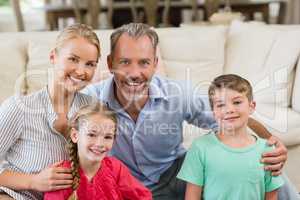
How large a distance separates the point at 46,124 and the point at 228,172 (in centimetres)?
56

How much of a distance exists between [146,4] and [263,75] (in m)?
2.18

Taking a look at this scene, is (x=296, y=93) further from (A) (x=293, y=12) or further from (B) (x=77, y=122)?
(A) (x=293, y=12)

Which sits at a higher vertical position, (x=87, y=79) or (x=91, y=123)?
(x=87, y=79)

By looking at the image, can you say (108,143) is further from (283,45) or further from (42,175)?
(283,45)

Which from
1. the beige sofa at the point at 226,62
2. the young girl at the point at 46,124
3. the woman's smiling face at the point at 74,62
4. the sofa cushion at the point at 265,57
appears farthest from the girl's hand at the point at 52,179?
the sofa cushion at the point at 265,57

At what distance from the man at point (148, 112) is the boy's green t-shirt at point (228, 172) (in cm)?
4

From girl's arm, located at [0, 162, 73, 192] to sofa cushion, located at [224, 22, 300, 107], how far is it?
1500 mm

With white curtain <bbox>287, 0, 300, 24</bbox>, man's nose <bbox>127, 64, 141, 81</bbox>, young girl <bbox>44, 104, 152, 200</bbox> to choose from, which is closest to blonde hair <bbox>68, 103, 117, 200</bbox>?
young girl <bbox>44, 104, 152, 200</bbox>

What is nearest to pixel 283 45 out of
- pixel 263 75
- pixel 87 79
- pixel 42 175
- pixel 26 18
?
pixel 263 75

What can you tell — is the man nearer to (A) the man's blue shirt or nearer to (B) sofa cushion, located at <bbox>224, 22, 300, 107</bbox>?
(A) the man's blue shirt

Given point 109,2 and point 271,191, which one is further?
point 109,2

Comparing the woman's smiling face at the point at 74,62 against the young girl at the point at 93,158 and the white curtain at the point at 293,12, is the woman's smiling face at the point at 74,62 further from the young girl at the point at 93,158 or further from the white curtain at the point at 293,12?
the white curtain at the point at 293,12

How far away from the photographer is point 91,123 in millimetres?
1354

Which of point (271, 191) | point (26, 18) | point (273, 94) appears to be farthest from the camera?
point (26, 18)
